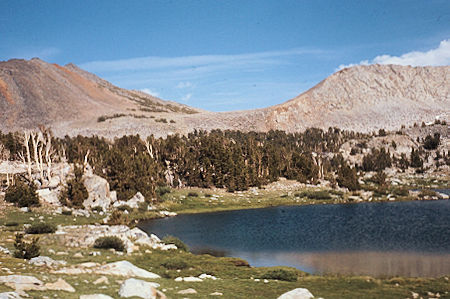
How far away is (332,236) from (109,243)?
27651 mm

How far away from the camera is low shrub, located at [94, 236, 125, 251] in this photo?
36344mm

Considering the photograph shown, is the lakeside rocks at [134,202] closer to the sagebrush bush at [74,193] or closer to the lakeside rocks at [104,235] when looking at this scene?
the sagebrush bush at [74,193]

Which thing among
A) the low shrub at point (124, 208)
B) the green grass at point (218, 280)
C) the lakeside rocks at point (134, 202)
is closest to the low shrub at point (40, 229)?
the green grass at point (218, 280)

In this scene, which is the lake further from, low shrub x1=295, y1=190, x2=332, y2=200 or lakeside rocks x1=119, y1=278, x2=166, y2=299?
lakeside rocks x1=119, y1=278, x2=166, y2=299

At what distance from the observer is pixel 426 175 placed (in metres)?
123

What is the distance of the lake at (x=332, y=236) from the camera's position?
36.4m

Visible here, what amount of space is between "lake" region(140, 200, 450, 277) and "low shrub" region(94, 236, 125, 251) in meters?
10.6

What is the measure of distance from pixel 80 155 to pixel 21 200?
3722cm

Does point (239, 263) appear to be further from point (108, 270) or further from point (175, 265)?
point (108, 270)

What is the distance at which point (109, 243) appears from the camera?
120 feet

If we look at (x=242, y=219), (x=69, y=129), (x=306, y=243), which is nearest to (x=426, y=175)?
(x=242, y=219)

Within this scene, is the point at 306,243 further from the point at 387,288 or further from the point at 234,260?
the point at 387,288

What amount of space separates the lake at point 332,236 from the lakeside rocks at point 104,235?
242 inches

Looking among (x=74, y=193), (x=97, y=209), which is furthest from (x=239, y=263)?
(x=74, y=193)
